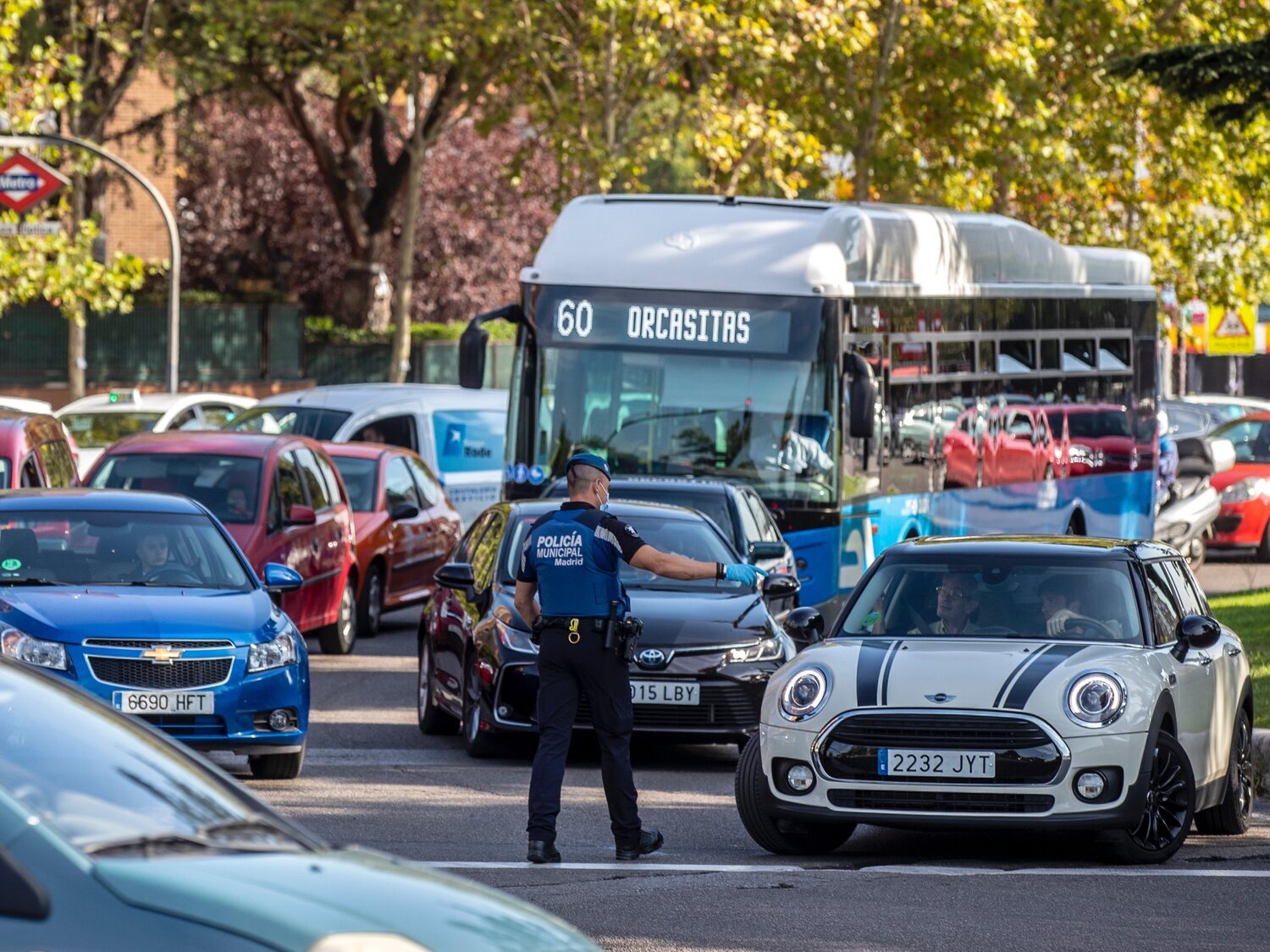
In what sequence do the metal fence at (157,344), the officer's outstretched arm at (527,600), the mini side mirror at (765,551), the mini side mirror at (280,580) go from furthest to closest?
the metal fence at (157,344) < the mini side mirror at (765,551) < the mini side mirror at (280,580) < the officer's outstretched arm at (527,600)

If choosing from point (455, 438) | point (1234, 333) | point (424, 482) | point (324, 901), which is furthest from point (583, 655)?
point (1234, 333)

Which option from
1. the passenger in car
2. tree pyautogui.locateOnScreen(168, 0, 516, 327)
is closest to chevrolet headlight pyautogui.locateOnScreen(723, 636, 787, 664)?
the passenger in car

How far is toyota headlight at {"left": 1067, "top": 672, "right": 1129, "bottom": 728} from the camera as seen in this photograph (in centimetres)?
952

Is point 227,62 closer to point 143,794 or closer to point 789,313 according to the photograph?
point 789,313

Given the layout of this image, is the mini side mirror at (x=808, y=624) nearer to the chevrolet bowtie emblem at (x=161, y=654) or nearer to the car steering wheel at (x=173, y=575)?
the chevrolet bowtie emblem at (x=161, y=654)

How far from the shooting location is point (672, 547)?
1398 cm

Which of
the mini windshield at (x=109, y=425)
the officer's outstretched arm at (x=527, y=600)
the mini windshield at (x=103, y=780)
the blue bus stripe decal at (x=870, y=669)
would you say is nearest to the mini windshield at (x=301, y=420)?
the mini windshield at (x=109, y=425)

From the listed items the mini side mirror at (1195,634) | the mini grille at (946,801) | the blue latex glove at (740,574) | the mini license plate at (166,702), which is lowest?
the mini license plate at (166,702)

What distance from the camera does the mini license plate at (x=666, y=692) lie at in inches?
499

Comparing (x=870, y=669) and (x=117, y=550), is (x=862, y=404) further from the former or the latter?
(x=870, y=669)

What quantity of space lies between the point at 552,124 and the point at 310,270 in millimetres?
22783

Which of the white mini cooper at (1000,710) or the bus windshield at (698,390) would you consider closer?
the white mini cooper at (1000,710)

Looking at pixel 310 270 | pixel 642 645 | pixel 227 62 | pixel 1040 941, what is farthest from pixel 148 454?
pixel 310 270

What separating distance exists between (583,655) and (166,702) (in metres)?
2.75
